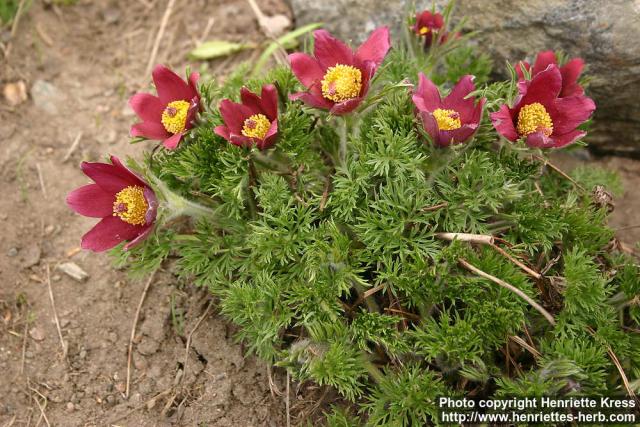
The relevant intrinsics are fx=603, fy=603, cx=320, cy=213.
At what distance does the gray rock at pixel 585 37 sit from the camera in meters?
2.72

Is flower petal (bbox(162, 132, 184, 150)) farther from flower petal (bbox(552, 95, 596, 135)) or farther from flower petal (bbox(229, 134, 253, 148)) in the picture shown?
flower petal (bbox(552, 95, 596, 135))

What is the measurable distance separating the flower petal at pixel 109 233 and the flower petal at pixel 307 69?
0.82m

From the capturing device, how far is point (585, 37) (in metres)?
2.78

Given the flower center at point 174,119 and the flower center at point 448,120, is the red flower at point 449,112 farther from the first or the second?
the flower center at point 174,119

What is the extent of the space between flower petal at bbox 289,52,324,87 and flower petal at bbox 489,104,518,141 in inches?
26.1

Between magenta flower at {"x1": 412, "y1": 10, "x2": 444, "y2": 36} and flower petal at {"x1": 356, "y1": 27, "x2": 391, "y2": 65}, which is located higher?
flower petal at {"x1": 356, "y1": 27, "x2": 391, "y2": 65}

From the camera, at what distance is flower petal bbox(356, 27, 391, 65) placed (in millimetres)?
2232

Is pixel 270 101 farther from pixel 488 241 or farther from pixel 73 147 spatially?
pixel 73 147

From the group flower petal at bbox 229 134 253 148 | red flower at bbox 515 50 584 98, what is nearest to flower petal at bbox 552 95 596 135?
red flower at bbox 515 50 584 98

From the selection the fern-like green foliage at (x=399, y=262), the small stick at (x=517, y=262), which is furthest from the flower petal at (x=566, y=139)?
the small stick at (x=517, y=262)

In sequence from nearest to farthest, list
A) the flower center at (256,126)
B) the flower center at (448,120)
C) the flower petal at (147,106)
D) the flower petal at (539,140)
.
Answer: the flower petal at (539,140)
the flower center at (448,120)
the flower center at (256,126)
the flower petal at (147,106)

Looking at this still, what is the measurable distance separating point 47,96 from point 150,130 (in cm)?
138

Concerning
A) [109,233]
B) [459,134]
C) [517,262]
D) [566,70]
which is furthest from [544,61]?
[109,233]

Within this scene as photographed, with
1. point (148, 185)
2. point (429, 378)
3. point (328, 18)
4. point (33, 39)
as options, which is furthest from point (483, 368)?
point (33, 39)
